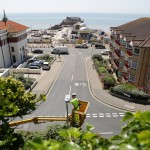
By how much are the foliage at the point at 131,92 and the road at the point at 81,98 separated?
4.61 m

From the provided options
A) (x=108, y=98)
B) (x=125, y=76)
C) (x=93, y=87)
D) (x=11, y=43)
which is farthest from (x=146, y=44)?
(x=11, y=43)

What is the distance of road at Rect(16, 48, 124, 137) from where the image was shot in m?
28.9

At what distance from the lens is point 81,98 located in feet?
128

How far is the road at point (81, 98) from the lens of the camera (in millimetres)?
28858

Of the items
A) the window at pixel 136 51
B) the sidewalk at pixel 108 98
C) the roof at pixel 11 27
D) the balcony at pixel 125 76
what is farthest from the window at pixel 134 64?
the roof at pixel 11 27

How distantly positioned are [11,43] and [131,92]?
3533 centimetres

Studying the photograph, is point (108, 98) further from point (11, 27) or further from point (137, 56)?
point (11, 27)

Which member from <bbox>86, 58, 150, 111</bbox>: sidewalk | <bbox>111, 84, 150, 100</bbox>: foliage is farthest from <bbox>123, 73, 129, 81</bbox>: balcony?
<bbox>86, 58, 150, 111</bbox>: sidewalk

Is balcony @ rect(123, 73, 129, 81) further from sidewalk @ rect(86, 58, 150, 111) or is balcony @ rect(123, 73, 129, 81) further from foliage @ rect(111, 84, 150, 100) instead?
sidewalk @ rect(86, 58, 150, 111)

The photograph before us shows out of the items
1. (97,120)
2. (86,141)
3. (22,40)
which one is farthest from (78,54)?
(86,141)

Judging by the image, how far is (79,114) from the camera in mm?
18797

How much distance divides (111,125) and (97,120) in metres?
2.19

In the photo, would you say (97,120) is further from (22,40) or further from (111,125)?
(22,40)

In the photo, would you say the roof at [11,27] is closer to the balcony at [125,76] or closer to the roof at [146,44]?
the balcony at [125,76]
